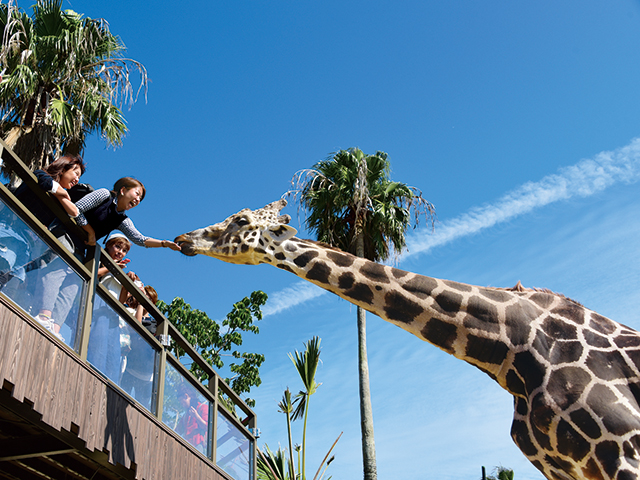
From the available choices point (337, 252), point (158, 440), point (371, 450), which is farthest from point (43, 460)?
point (371, 450)

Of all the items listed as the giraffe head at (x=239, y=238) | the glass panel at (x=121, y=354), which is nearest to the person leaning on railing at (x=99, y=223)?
the glass panel at (x=121, y=354)

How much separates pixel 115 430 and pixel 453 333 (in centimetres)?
355

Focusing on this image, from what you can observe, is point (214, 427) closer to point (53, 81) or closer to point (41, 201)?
point (41, 201)

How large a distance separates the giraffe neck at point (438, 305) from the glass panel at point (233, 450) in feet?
9.84

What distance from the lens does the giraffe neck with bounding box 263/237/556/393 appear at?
6098 millimetres

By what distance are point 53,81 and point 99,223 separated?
Answer: 936 centimetres

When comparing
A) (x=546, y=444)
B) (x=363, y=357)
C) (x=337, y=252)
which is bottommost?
(x=546, y=444)

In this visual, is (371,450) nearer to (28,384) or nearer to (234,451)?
(234,451)

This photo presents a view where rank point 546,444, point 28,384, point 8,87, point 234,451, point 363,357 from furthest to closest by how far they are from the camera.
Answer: point 363,357 < point 8,87 < point 234,451 < point 546,444 < point 28,384

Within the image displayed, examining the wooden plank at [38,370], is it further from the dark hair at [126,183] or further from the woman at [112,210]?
Answer: the dark hair at [126,183]

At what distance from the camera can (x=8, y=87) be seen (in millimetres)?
11992

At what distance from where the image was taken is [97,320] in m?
5.21

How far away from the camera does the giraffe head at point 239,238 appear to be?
7.05m

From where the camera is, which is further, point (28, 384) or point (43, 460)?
point (43, 460)
